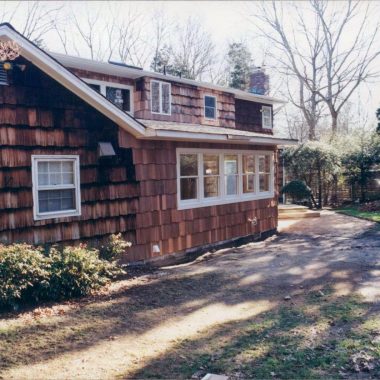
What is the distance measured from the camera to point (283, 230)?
15.2 meters

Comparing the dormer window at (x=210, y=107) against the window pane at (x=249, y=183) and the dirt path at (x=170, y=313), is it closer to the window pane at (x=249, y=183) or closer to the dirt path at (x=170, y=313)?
the window pane at (x=249, y=183)

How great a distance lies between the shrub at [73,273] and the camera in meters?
6.47

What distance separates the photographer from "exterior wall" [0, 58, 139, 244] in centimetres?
723

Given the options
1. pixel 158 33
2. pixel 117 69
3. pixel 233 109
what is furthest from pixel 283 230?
pixel 158 33

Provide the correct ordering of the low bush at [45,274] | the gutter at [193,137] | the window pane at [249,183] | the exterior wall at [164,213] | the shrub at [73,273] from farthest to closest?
the window pane at [249,183], the exterior wall at [164,213], the gutter at [193,137], the shrub at [73,273], the low bush at [45,274]

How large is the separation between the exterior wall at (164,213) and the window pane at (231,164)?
388 mm

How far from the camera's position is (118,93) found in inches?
513

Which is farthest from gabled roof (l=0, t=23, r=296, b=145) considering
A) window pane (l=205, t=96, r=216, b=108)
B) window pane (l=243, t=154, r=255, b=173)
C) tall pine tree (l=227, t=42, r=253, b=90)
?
tall pine tree (l=227, t=42, r=253, b=90)

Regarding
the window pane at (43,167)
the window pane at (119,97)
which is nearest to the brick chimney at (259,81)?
the window pane at (119,97)

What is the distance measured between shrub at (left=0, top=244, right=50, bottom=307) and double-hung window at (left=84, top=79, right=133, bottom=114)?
6.99 m

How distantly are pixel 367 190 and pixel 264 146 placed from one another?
11.6 meters

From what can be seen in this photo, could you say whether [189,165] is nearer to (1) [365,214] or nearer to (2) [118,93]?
(2) [118,93]

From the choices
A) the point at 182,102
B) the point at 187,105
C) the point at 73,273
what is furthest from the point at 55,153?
the point at 187,105

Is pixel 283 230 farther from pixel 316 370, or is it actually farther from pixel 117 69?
pixel 316 370
